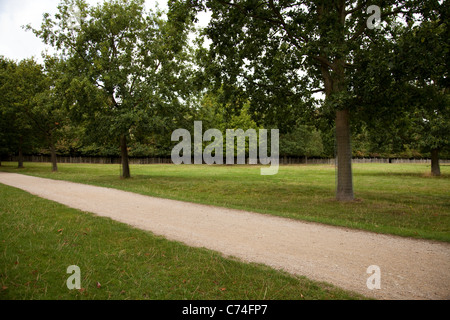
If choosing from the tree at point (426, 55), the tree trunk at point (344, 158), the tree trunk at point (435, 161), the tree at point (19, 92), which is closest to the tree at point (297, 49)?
the tree trunk at point (344, 158)

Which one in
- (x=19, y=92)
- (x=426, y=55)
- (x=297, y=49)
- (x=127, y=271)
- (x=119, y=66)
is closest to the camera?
(x=127, y=271)

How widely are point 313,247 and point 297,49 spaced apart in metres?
9.20

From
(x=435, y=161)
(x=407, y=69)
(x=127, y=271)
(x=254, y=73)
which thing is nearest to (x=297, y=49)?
(x=254, y=73)

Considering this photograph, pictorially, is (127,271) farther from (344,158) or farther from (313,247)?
(344,158)

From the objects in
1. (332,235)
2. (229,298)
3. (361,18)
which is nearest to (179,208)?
(332,235)

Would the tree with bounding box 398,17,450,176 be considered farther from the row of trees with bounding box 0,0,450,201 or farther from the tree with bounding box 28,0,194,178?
the tree with bounding box 28,0,194,178

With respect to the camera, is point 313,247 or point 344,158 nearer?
point 313,247

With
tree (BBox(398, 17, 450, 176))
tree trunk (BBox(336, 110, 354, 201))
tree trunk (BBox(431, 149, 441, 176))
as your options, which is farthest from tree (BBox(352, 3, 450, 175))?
tree trunk (BBox(431, 149, 441, 176))

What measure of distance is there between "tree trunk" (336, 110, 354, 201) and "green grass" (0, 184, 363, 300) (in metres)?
8.91

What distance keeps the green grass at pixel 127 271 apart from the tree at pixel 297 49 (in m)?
7.70

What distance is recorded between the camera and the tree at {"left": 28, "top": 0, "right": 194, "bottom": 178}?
19.9 m

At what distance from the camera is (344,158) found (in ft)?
42.2

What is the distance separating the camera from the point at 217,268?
484 cm

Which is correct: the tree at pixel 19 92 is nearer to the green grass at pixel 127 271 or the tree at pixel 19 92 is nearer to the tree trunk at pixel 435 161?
the green grass at pixel 127 271
